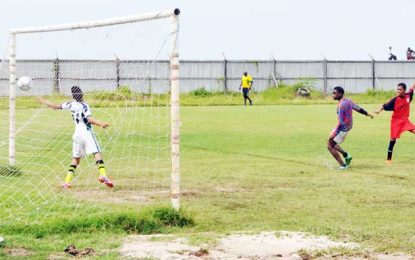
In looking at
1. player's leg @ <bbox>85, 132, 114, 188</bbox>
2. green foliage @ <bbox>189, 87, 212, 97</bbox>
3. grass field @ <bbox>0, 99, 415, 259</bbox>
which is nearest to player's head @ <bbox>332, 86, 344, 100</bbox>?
grass field @ <bbox>0, 99, 415, 259</bbox>

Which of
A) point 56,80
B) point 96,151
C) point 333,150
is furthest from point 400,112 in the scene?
point 56,80

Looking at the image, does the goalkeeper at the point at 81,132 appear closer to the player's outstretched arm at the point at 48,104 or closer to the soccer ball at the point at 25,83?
the player's outstretched arm at the point at 48,104

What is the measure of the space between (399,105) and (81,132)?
7.39 metres

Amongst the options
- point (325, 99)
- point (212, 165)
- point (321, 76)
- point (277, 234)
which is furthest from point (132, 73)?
point (321, 76)

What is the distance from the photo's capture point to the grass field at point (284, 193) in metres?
9.83

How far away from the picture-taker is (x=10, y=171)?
608 inches

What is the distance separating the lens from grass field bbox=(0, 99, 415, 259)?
32.2 feet

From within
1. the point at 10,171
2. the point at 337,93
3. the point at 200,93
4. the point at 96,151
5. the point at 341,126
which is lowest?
the point at 10,171

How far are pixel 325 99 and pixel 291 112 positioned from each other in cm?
1368

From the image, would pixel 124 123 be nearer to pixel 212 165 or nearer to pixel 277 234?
pixel 212 165

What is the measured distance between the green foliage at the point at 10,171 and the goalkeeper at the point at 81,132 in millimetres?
1572

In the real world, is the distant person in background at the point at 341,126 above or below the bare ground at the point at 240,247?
above
